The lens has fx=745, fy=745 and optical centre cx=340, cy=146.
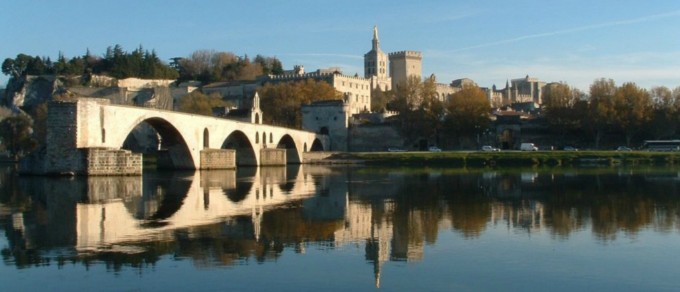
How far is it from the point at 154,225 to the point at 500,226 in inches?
350

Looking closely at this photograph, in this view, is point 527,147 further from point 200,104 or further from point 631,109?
point 200,104

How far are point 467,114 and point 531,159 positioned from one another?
1755cm

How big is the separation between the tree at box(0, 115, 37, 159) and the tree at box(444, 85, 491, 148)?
4293cm

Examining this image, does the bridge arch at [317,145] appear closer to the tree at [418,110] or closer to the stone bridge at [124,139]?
the tree at [418,110]

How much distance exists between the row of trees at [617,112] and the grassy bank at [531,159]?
11130 mm

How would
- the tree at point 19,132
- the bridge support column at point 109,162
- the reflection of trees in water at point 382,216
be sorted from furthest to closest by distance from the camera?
the tree at point 19,132 < the bridge support column at point 109,162 < the reflection of trees in water at point 382,216

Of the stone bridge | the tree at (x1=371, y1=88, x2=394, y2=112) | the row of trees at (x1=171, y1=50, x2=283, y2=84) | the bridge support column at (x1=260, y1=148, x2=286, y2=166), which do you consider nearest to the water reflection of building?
the stone bridge

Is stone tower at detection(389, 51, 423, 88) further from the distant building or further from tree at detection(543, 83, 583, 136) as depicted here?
tree at detection(543, 83, 583, 136)

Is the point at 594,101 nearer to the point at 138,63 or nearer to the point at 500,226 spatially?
the point at 500,226

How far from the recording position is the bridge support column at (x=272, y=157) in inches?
2598

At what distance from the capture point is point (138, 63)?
384 ft

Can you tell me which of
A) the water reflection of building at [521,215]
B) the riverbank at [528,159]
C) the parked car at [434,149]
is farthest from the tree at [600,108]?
the water reflection of building at [521,215]

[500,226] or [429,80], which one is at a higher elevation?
[429,80]

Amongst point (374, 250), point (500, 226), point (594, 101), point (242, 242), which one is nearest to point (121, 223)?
point (242, 242)
